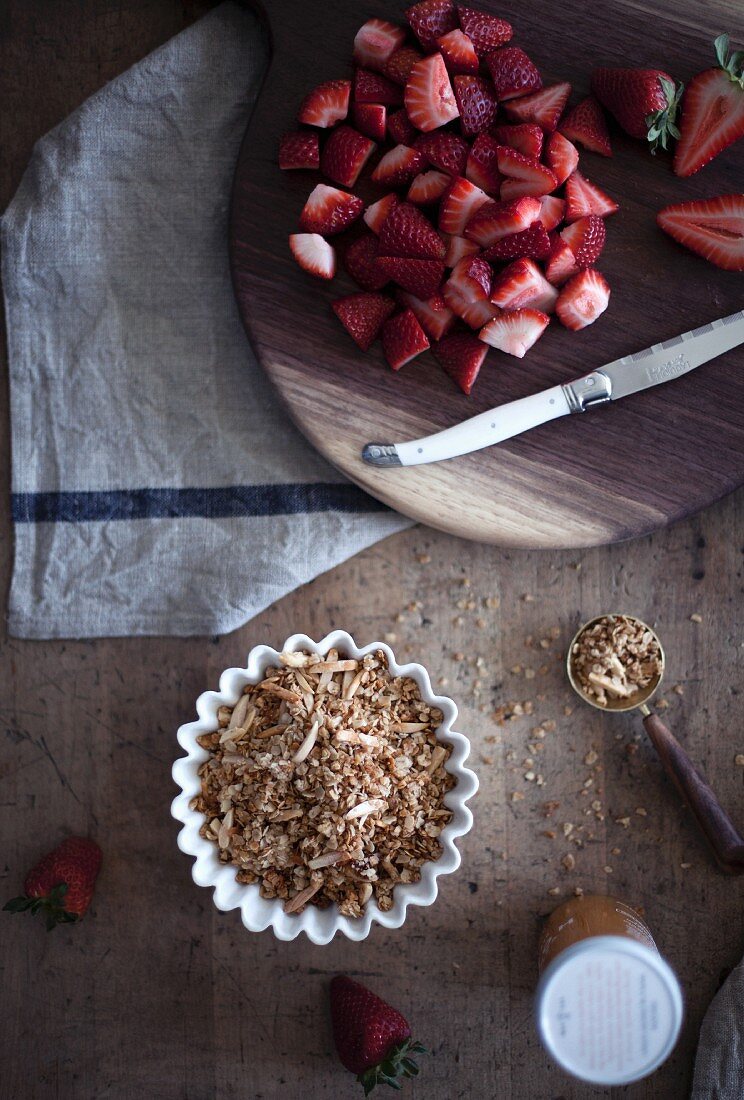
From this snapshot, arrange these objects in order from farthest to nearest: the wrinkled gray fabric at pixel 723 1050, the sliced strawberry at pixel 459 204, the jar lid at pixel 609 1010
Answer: the wrinkled gray fabric at pixel 723 1050, the sliced strawberry at pixel 459 204, the jar lid at pixel 609 1010

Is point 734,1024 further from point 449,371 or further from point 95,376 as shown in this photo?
point 95,376

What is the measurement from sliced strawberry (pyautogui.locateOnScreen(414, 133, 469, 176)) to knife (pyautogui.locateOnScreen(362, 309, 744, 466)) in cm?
35

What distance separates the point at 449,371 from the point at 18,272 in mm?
729

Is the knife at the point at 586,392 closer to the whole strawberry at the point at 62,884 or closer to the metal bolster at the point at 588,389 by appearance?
the metal bolster at the point at 588,389

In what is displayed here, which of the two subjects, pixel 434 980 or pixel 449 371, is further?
pixel 434 980

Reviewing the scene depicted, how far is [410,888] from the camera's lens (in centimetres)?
119

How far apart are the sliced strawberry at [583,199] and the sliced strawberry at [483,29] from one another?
0.22 metres

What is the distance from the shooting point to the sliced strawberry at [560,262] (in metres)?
1.18

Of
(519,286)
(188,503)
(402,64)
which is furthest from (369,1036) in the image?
(402,64)

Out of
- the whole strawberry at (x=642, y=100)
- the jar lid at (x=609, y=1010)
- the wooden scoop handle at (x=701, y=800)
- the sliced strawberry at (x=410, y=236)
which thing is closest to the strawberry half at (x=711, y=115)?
the whole strawberry at (x=642, y=100)

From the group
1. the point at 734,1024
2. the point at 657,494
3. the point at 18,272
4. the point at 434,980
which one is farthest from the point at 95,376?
the point at 734,1024

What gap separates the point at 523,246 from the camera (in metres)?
1.17

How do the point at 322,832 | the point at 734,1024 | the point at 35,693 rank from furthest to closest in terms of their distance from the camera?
the point at 35,693 → the point at 734,1024 → the point at 322,832

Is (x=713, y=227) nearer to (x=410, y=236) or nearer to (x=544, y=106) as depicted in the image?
(x=544, y=106)
